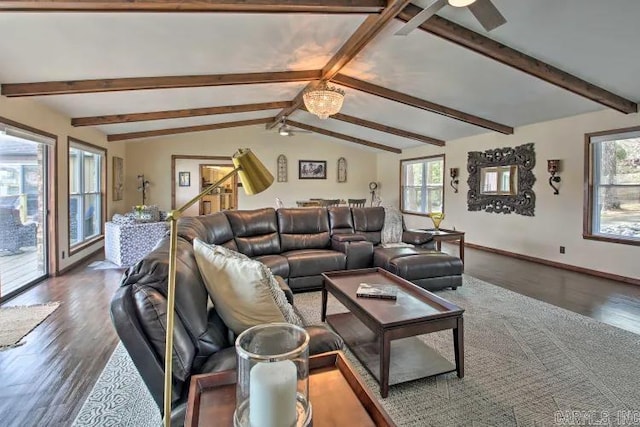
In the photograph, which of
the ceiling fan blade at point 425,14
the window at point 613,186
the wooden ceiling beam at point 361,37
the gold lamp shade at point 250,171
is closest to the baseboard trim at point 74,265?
the wooden ceiling beam at point 361,37

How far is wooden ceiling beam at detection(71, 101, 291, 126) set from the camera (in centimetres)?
552

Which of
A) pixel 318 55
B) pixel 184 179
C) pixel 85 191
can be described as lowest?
pixel 85 191

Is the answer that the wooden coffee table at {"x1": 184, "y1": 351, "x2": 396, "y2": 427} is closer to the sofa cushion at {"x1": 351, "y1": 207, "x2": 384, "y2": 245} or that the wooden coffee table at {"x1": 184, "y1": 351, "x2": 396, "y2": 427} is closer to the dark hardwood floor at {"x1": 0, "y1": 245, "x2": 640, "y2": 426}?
the dark hardwood floor at {"x1": 0, "y1": 245, "x2": 640, "y2": 426}

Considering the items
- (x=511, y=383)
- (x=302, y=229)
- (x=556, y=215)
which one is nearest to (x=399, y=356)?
(x=511, y=383)

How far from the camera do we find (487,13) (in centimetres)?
250

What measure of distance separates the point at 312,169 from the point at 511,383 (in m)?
8.15

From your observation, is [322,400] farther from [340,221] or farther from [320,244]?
[340,221]

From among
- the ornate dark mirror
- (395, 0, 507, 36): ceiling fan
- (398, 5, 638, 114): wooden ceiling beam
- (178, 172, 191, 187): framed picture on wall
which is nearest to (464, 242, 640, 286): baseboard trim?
→ the ornate dark mirror

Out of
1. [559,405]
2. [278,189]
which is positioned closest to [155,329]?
[559,405]

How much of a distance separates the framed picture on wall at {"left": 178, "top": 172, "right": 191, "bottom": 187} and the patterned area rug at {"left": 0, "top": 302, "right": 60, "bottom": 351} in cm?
552

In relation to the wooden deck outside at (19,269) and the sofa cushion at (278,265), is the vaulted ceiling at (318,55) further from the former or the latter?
the sofa cushion at (278,265)

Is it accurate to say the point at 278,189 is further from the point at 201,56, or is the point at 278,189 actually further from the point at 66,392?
the point at 66,392

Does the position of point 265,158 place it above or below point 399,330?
above

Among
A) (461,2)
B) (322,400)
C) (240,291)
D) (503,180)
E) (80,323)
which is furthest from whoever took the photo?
(503,180)
